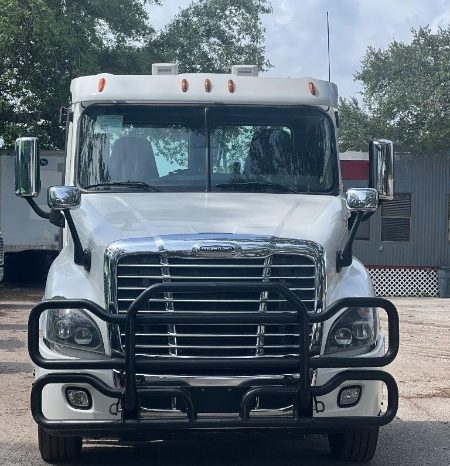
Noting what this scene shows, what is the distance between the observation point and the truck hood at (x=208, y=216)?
21.4ft

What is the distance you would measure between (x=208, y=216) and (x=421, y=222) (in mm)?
22424

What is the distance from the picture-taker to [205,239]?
6.31 m

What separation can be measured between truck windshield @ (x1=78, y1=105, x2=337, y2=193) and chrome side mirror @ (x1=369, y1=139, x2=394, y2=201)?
1.00ft

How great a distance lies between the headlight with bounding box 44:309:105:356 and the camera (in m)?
6.16

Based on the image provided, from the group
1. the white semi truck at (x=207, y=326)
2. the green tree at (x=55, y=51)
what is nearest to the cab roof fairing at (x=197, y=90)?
the white semi truck at (x=207, y=326)

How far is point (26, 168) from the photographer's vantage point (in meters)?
7.25

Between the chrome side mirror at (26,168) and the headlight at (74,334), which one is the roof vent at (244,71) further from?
the headlight at (74,334)

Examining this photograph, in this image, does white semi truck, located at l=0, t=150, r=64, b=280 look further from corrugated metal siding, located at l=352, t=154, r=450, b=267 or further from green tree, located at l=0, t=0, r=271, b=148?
corrugated metal siding, located at l=352, t=154, r=450, b=267

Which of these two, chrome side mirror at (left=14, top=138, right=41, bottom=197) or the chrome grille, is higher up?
chrome side mirror at (left=14, top=138, right=41, bottom=197)

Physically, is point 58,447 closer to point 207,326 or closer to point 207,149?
point 207,326

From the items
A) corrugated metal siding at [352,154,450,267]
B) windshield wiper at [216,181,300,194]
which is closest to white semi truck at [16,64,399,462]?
windshield wiper at [216,181,300,194]

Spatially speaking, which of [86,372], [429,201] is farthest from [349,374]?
[429,201]

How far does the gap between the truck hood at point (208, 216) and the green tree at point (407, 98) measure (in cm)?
2335

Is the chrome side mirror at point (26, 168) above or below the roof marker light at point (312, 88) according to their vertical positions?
below
